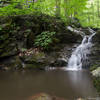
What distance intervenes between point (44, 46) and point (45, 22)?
2067 mm

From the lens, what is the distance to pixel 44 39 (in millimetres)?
8352

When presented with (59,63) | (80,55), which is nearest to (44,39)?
(59,63)

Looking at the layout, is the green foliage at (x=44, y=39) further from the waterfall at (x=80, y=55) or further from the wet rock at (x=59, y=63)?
the waterfall at (x=80, y=55)

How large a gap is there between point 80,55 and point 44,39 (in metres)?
2.78

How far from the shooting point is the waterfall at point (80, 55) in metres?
7.65

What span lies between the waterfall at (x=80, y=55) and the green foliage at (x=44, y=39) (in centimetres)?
190

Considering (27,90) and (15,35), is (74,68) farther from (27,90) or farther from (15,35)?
(15,35)

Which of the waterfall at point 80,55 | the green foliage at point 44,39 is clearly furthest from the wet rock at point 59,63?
the green foliage at point 44,39

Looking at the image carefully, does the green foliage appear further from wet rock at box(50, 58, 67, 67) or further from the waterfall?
the waterfall

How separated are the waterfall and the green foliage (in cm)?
190

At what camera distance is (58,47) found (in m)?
8.66

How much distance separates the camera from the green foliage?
8.09m

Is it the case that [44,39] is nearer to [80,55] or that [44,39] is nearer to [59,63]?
[59,63]

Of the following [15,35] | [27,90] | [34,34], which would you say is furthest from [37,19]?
[27,90]
